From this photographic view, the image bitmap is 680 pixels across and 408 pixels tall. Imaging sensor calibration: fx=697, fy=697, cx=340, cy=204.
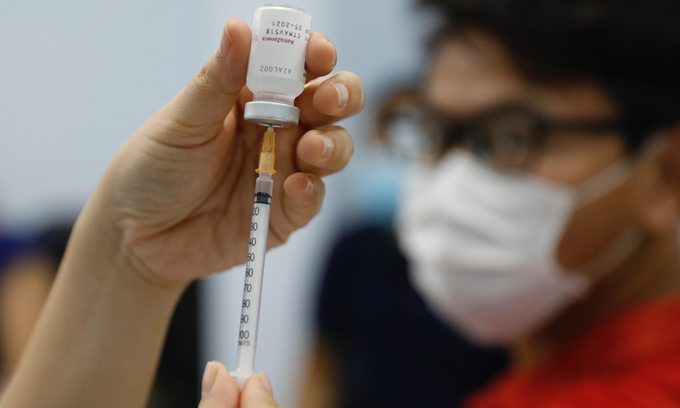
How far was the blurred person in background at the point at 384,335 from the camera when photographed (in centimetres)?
195

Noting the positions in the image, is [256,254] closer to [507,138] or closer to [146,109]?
[507,138]

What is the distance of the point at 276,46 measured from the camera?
2.35ft

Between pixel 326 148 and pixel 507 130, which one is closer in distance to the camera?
pixel 326 148

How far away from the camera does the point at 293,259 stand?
9.45 feet

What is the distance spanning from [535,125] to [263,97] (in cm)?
92

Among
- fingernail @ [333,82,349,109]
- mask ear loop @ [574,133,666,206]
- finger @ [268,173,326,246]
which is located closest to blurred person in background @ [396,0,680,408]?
mask ear loop @ [574,133,666,206]

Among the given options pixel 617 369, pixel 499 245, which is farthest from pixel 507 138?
pixel 617 369

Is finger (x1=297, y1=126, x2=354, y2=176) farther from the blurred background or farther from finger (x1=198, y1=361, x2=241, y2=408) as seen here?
the blurred background

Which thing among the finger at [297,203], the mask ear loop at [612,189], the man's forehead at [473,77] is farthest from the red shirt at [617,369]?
the finger at [297,203]

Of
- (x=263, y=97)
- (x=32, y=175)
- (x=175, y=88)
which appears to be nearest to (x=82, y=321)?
(x=263, y=97)

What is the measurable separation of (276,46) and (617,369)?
0.93m

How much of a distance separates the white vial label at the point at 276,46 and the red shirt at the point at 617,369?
800mm

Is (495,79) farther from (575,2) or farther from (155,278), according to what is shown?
(155,278)

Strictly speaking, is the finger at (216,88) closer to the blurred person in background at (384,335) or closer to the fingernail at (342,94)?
the fingernail at (342,94)
